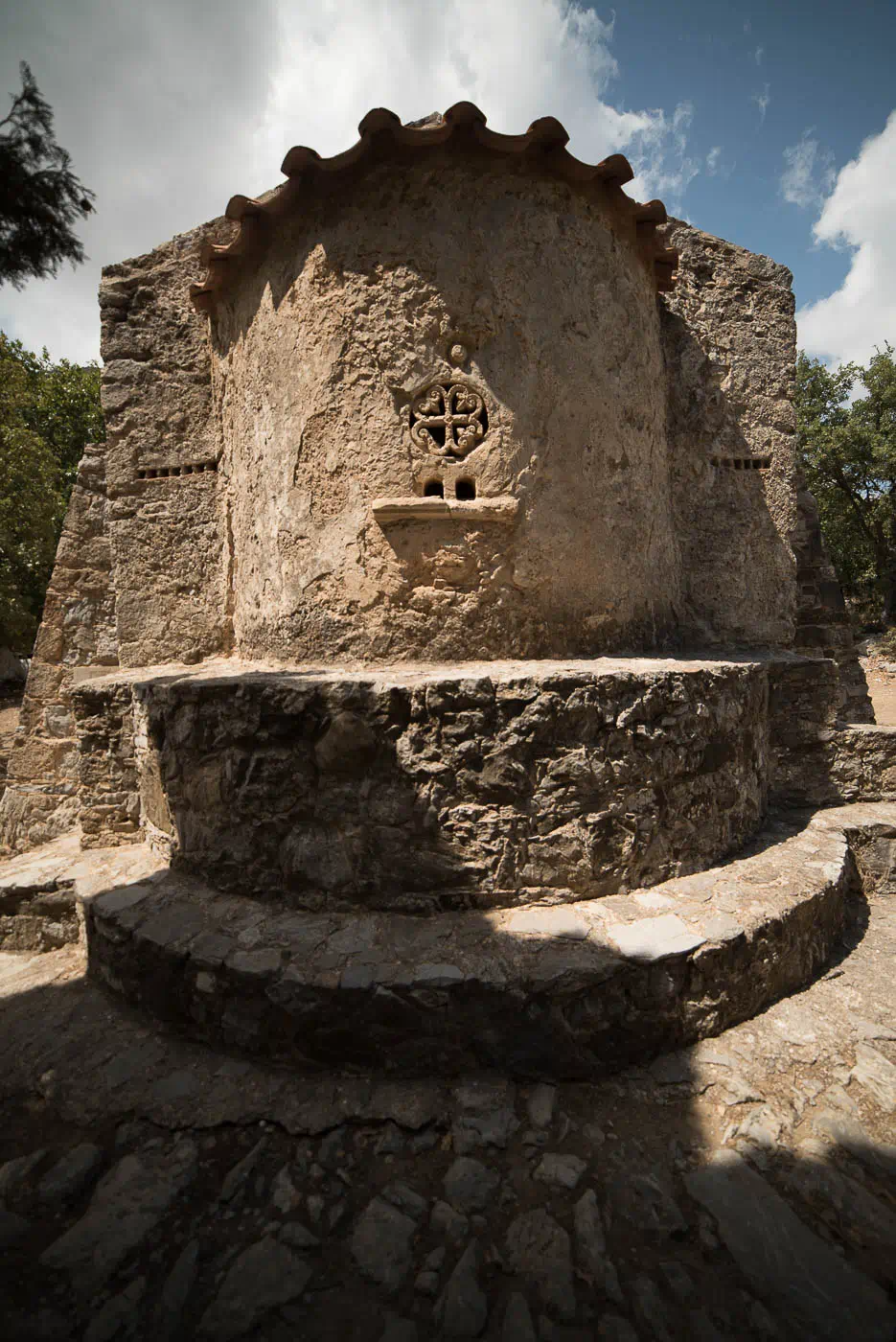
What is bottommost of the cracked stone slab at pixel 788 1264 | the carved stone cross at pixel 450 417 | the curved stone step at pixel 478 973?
the cracked stone slab at pixel 788 1264

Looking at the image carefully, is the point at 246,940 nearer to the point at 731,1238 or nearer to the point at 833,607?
the point at 731,1238

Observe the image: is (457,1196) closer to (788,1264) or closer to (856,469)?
(788,1264)

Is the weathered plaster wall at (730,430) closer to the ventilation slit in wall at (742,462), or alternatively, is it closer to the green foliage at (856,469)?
the ventilation slit in wall at (742,462)

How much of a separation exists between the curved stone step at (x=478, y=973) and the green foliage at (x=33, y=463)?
12095 millimetres

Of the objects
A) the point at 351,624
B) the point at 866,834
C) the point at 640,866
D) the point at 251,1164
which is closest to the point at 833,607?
→ the point at 866,834

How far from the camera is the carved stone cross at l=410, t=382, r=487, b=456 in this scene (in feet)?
10.2

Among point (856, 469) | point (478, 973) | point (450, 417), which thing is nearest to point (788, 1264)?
point (478, 973)

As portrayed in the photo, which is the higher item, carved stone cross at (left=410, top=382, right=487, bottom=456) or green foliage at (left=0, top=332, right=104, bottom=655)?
green foliage at (left=0, top=332, right=104, bottom=655)

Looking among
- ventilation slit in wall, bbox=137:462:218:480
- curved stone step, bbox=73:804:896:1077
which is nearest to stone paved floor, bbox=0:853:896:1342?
curved stone step, bbox=73:804:896:1077

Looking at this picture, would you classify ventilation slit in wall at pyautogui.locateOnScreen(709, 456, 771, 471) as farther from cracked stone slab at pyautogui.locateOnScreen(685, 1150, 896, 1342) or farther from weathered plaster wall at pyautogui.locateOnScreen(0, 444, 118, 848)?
weathered plaster wall at pyautogui.locateOnScreen(0, 444, 118, 848)

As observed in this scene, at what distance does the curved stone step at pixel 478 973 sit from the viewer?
2.14 meters

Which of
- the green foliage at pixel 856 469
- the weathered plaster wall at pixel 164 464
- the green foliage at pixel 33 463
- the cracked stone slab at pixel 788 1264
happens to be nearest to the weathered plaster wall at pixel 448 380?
the weathered plaster wall at pixel 164 464

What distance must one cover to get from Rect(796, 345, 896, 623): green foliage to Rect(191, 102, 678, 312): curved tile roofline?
58.4ft

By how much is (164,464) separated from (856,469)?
1989 cm
